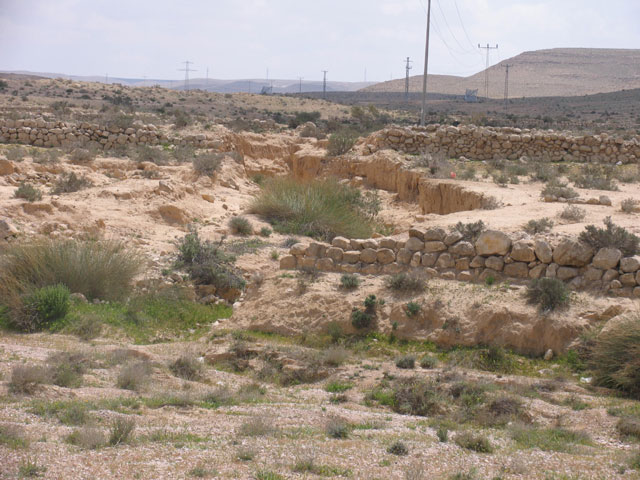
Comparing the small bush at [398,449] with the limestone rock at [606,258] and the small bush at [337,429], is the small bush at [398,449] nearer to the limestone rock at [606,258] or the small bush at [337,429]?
the small bush at [337,429]

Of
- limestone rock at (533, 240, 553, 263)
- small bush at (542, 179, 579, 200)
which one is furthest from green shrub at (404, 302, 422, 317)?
small bush at (542, 179, 579, 200)

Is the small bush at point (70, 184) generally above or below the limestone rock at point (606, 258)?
above

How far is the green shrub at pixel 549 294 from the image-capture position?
834 centimetres

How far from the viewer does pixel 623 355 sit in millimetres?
6973

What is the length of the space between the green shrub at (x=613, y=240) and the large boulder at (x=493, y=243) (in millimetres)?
1067

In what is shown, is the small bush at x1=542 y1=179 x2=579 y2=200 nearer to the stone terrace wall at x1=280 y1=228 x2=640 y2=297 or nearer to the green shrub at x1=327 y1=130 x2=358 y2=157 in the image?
the stone terrace wall at x1=280 y1=228 x2=640 y2=297

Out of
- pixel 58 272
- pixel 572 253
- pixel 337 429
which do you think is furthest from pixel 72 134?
pixel 337 429

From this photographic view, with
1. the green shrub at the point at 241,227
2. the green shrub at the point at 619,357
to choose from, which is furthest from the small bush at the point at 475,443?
the green shrub at the point at 241,227

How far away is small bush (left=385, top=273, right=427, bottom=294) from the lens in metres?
9.30

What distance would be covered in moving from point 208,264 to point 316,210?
4556 mm

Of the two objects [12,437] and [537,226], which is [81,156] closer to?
[537,226]

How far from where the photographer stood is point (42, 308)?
891cm

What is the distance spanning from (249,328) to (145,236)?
5241 millimetres

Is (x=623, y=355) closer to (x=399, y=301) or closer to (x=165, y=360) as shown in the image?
(x=399, y=301)
